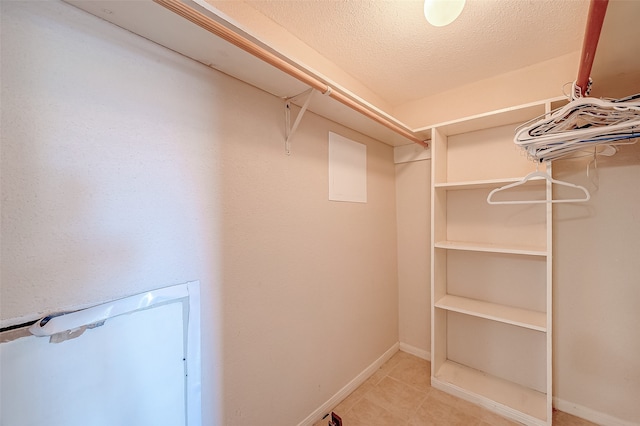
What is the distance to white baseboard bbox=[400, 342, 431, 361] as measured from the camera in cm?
219

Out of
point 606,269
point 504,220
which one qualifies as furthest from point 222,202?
point 606,269

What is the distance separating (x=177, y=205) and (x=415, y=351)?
7.98 ft

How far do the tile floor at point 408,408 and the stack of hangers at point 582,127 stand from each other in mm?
1732

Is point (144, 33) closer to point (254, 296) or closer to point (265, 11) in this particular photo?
point (265, 11)

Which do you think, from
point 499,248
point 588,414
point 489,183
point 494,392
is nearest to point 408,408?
point 494,392

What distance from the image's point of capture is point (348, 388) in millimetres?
1747

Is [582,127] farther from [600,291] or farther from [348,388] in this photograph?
[348,388]

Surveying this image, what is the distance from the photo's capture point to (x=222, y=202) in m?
1.09

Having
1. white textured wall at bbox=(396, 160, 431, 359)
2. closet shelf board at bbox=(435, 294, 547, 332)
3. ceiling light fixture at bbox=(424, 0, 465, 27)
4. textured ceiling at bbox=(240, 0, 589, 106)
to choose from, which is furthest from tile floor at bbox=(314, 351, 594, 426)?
textured ceiling at bbox=(240, 0, 589, 106)

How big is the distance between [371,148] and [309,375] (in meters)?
1.78

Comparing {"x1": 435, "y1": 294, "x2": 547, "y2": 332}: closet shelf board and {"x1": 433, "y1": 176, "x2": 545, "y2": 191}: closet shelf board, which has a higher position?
{"x1": 433, "y1": 176, "x2": 545, "y2": 191}: closet shelf board

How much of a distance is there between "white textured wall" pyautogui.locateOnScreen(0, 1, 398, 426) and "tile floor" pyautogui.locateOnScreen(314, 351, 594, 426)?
0.63ft

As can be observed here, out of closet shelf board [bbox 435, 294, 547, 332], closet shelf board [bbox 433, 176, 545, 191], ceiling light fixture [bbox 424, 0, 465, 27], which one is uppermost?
ceiling light fixture [bbox 424, 0, 465, 27]

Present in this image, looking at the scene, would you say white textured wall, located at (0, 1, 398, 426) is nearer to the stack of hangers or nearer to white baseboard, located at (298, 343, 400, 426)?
white baseboard, located at (298, 343, 400, 426)
